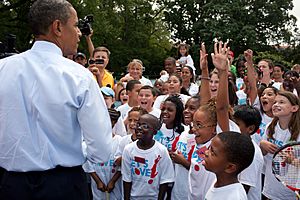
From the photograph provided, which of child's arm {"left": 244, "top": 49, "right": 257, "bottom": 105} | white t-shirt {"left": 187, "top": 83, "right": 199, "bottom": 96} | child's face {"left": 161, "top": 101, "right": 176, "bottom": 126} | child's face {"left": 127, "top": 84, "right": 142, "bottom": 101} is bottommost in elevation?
child's face {"left": 161, "top": 101, "right": 176, "bottom": 126}

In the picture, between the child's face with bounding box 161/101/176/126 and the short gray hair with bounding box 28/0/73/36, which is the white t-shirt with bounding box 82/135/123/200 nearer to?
the child's face with bounding box 161/101/176/126

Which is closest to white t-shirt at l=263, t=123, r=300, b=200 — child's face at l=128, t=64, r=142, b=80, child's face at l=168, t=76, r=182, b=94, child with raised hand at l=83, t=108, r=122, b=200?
child with raised hand at l=83, t=108, r=122, b=200

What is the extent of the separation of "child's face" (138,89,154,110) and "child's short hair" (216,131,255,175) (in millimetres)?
2624

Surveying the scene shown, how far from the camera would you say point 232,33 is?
3622cm

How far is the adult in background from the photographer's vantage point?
259cm

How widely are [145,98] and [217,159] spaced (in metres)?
2.68

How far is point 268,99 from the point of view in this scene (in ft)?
17.4

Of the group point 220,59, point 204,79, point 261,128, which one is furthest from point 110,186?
point 220,59

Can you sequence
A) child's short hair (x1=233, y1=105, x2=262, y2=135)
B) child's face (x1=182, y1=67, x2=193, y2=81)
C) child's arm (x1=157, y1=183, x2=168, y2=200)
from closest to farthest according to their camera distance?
child's short hair (x1=233, y1=105, x2=262, y2=135) < child's arm (x1=157, y1=183, x2=168, y2=200) < child's face (x1=182, y1=67, x2=193, y2=81)

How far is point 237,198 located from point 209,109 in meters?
1.00

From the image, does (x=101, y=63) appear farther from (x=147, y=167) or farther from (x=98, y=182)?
(x=147, y=167)

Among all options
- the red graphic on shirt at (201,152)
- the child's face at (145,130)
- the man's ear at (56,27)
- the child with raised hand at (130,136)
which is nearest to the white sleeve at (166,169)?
the child's face at (145,130)

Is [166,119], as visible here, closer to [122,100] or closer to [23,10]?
[122,100]

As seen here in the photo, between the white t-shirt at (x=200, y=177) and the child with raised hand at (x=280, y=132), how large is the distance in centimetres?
91
